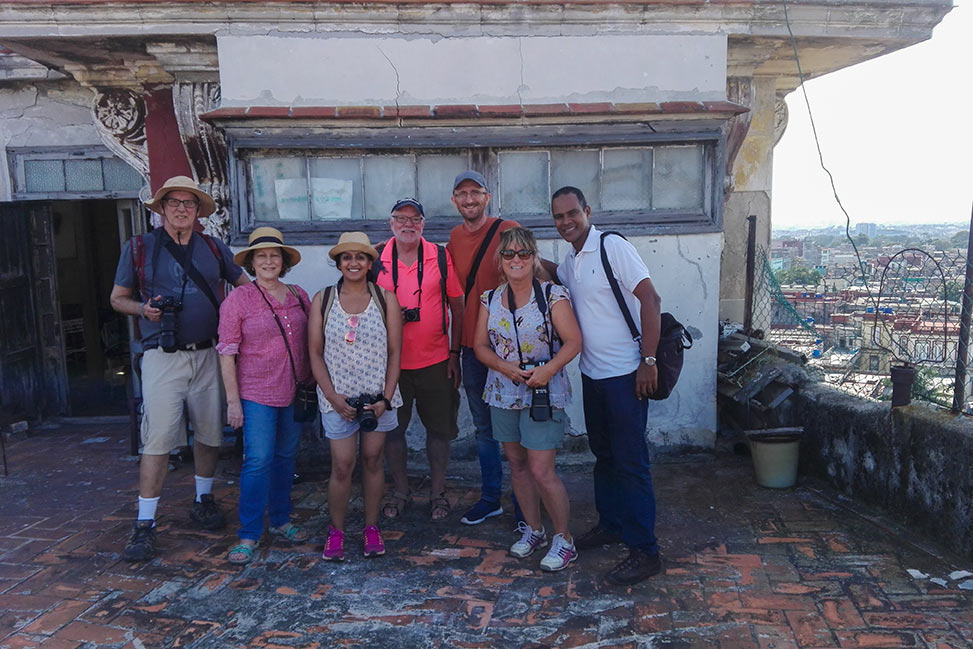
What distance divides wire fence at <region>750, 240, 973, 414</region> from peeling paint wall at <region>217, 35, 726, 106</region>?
181 centimetres

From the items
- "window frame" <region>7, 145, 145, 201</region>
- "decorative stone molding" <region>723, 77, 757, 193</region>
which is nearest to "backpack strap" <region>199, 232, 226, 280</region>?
"window frame" <region>7, 145, 145, 201</region>

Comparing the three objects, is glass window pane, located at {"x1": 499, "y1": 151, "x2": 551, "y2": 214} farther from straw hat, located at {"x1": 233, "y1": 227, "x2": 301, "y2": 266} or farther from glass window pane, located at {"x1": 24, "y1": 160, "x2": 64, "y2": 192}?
glass window pane, located at {"x1": 24, "y1": 160, "x2": 64, "y2": 192}

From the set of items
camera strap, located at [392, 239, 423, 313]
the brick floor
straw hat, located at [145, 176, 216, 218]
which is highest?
straw hat, located at [145, 176, 216, 218]

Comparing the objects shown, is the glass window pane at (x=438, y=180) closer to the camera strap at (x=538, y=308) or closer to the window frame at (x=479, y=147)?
the window frame at (x=479, y=147)

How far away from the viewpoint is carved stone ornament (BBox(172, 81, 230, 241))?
533cm

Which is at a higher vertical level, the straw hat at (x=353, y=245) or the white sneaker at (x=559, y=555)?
the straw hat at (x=353, y=245)

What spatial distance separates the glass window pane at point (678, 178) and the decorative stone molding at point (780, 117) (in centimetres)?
158

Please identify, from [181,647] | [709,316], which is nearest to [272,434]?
[181,647]

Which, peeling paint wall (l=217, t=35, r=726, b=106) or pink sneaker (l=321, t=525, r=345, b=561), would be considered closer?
pink sneaker (l=321, t=525, r=345, b=561)

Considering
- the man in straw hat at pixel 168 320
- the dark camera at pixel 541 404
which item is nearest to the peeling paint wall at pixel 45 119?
the man in straw hat at pixel 168 320

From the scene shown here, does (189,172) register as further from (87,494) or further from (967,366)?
(967,366)

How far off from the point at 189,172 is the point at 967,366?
554cm

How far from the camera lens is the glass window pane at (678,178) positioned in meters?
5.32

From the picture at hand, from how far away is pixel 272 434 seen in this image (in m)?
3.92
